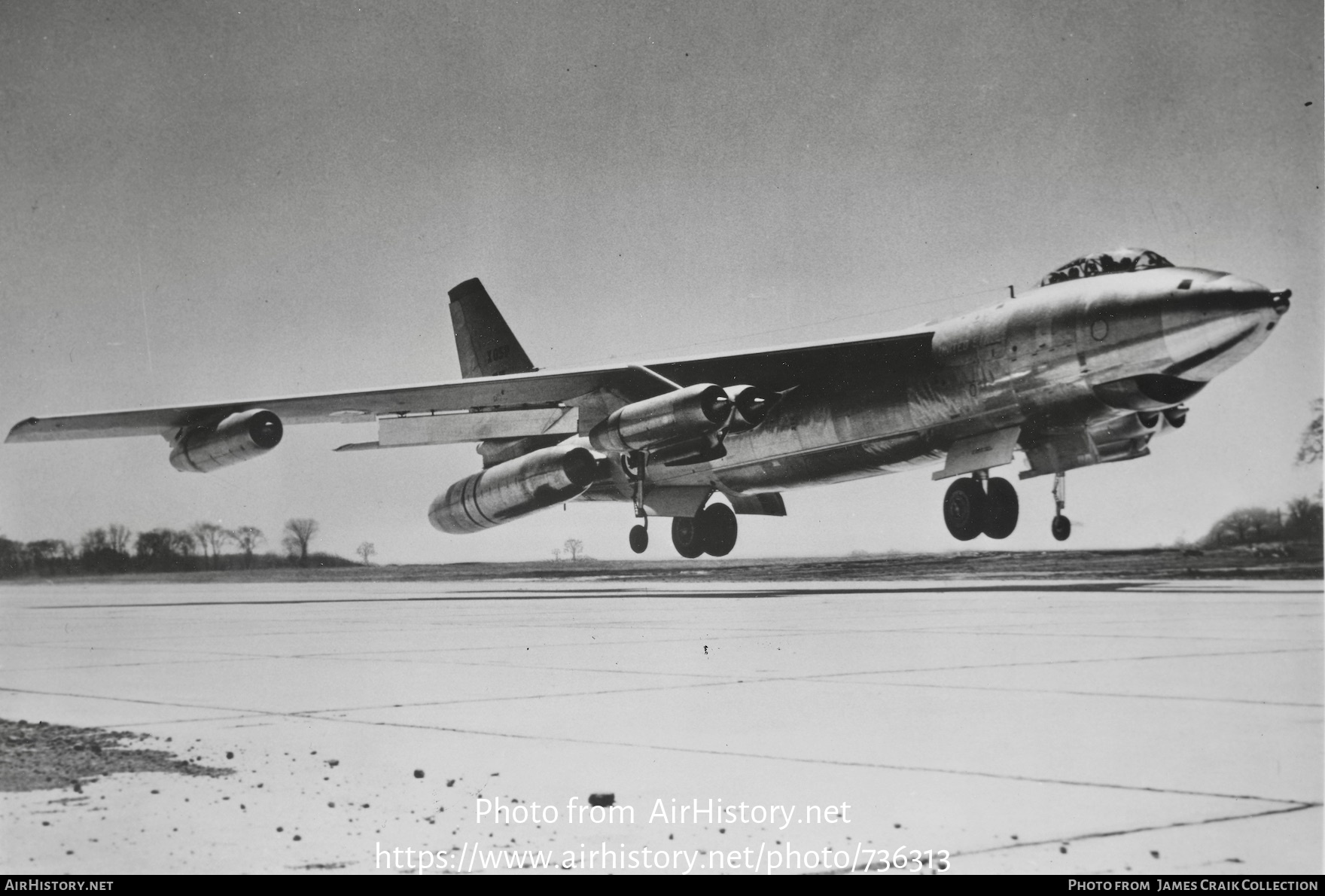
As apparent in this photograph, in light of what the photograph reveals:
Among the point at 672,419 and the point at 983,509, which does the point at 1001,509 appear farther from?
the point at 672,419

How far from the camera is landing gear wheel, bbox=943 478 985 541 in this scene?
15570 millimetres

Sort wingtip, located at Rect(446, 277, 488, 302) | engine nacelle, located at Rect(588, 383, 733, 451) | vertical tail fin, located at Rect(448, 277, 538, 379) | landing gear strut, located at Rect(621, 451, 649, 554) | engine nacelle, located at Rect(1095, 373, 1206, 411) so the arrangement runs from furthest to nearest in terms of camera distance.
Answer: wingtip, located at Rect(446, 277, 488, 302)
vertical tail fin, located at Rect(448, 277, 538, 379)
landing gear strut, located at Rect(621, 451, 649, 554)
engine nacelle, located at Rect(588, 383, 733, 451)
engine nacelle, located at Rect(1095, 373, 1206, 411)

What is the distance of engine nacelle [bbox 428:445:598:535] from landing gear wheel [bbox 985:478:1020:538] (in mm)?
7236

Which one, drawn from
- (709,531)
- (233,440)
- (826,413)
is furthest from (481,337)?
(826,413)

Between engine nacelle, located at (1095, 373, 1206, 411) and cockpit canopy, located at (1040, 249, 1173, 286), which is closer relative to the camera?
cockpit canopy, located at (1040, 249, 1173, 286)

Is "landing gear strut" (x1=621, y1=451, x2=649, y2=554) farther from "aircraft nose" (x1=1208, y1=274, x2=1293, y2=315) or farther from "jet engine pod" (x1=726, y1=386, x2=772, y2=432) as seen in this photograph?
"aircraft nose" (x1=1208, y1=274, x2=1293, y2=315)

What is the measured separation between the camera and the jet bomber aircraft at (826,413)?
13.6 meters

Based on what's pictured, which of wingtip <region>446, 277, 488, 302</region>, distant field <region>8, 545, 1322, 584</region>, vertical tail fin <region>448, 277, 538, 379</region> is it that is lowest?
distant field <region>8, 545, 1322, 584</region>

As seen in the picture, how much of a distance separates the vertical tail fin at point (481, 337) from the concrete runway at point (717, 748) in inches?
647

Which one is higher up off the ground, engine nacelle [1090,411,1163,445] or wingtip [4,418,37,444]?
wingtip [4,418,37,444]

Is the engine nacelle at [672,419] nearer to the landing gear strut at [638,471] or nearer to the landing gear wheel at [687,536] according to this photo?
the landing gear strut at [638,471]

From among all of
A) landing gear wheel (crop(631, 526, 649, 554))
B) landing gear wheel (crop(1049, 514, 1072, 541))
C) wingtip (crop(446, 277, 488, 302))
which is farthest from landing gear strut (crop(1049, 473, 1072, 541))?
wingtip (crop(446, 277, 488, 302))

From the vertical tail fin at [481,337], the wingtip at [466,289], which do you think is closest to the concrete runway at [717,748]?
the vertical tail fin at [481,337]

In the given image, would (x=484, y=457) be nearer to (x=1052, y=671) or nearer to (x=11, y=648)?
(x=11, y=648)
